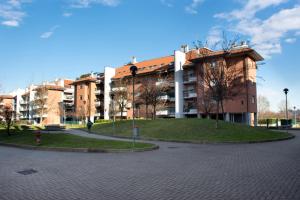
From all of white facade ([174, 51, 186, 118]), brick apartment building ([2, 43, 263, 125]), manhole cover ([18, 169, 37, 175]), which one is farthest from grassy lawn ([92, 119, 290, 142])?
white facade ([174, 51, 186, 118])

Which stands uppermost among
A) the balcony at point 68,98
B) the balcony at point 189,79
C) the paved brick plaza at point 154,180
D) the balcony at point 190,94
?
the balcony at point 189,79

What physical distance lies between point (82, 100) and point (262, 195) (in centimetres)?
7366

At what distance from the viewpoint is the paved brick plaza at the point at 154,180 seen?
603 centimetres

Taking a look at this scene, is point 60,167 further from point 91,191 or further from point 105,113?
point 105,113

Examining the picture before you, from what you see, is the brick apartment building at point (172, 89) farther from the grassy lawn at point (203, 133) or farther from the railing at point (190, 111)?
the grassy lawn at point (203, 133)

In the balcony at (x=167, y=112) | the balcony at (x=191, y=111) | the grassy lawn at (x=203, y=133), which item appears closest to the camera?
the grassy lawn at (x=203, y=133)

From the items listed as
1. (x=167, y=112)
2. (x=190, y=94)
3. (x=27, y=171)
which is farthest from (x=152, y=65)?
(x=27, y=171)

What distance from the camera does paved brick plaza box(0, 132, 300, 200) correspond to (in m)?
6.03

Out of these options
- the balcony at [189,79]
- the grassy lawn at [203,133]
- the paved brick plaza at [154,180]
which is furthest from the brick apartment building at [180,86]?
the paved brick plaza at [154,180]

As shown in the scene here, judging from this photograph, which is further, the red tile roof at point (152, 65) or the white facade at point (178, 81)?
the red tile roof at point (152, 65)

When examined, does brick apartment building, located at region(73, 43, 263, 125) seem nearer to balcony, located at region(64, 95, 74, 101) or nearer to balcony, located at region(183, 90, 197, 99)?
balcony, located at region(183, 90, 197, 99)

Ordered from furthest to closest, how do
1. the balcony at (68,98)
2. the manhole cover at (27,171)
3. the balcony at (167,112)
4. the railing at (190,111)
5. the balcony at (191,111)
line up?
the balcony at (68,98)
the balcony at (167,112)
the balcony at (191,111)
the railing at (190,111)
the manhole cover at (27,171)

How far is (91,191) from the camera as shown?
6.36m

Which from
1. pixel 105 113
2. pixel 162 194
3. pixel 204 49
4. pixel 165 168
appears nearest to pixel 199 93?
pixel 204 49
